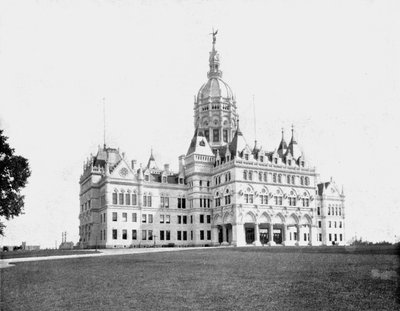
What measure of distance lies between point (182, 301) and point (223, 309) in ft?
5.09

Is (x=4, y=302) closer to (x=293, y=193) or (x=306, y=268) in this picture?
(x=306, y=268)

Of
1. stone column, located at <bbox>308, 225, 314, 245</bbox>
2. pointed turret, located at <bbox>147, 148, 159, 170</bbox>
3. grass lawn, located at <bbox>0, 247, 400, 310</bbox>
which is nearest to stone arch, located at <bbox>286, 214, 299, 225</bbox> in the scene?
stone column, located at <bbox>308, 225, 314, 245</bbox>

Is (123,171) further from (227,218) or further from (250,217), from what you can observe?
(250,217)

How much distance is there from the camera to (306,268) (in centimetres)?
1980

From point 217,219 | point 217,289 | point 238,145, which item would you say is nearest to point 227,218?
point 217,219

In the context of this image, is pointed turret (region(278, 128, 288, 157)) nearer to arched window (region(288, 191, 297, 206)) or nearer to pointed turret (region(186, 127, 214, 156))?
arched window (region(288, 191, 297, 206))

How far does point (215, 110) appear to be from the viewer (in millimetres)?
90500

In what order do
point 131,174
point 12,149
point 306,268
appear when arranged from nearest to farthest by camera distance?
point 306,268, point 12,149, point 131,174

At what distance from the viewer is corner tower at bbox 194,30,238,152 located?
294ft

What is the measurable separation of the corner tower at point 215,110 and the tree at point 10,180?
5676cm

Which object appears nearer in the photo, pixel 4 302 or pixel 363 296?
pixel 363 296

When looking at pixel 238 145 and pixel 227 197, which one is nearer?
pixel 227 197

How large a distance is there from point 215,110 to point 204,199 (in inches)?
862

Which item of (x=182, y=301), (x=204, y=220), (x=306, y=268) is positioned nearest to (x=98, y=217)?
(x=204, y=220)
